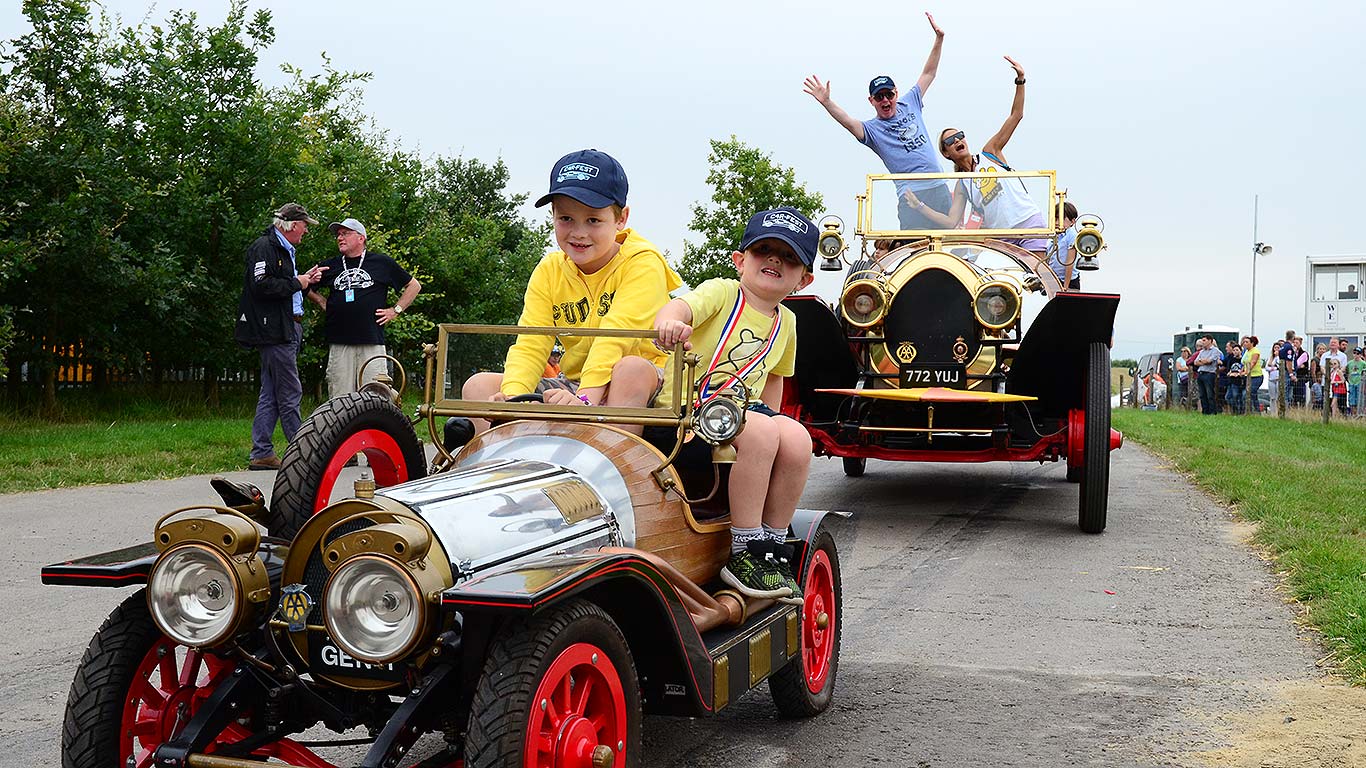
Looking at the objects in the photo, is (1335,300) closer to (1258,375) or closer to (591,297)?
(1258,375)

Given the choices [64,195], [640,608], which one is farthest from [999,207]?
[64,195]

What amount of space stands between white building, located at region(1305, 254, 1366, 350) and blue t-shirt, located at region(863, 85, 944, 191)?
2552cm

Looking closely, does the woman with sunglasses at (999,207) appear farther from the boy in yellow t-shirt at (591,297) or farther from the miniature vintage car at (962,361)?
the boy in yellow t-shirt at (591,297)

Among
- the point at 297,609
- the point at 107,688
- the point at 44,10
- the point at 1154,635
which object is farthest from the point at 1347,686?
the point at 44,10

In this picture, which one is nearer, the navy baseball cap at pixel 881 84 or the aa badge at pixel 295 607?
the aa badge at pixel 295 607

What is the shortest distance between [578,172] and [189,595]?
1.98 m

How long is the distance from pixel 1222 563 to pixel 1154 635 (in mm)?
2109

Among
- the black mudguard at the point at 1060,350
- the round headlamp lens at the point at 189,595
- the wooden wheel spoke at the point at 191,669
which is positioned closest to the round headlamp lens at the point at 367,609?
the round headlamp lens at the point at 189,595

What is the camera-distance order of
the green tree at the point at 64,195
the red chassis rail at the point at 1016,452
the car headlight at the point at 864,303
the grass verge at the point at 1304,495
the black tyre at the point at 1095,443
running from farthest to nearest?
the green tree at the point at 64,195 → the car headlight at the point at 864,303 → the red chassis rail at the point at 1016,452 → the black tyre at the point at 1095,443 → the grass verge at the point at 1304,495

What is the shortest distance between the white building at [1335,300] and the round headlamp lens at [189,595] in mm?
34056

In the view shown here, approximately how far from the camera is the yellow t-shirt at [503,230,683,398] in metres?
4.35

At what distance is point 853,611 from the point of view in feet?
19.7

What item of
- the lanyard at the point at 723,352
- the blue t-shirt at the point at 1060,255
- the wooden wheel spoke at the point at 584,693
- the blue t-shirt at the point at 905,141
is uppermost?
the blue t-shirt at the point at 905,141

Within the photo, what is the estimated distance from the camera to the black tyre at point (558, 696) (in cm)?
251
